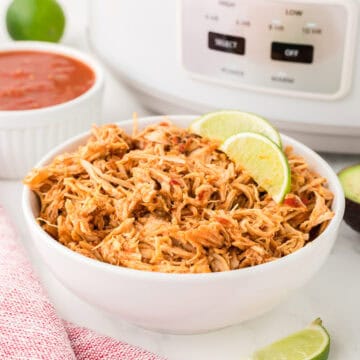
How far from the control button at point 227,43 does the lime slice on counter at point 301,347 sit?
49 centimetres

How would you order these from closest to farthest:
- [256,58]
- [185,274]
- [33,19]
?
1. [185,274]
2. [256,58]
3. [33,19]

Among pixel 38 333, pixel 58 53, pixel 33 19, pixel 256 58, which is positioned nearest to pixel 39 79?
pixel 58 53

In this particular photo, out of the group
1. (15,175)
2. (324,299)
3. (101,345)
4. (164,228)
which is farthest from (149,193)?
(15,175)

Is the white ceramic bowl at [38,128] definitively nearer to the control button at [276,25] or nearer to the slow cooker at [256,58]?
the slow cooker at [256,58]

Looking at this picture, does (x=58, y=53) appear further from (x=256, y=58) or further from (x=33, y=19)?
(x=256, y=58)

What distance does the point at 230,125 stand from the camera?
118 centimetres

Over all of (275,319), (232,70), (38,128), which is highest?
(232,70)

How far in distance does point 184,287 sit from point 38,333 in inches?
7.4

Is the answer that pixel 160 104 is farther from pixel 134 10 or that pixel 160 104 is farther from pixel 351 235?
pixel 351 235

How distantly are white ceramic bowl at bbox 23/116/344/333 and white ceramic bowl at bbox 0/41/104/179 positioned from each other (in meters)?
0.36

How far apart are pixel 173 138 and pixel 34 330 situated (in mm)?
361

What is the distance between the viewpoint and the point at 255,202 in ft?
3.53

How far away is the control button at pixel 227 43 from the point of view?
129cm

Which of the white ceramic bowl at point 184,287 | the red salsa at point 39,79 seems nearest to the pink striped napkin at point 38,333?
the white ceramic bowl at point 184,287
